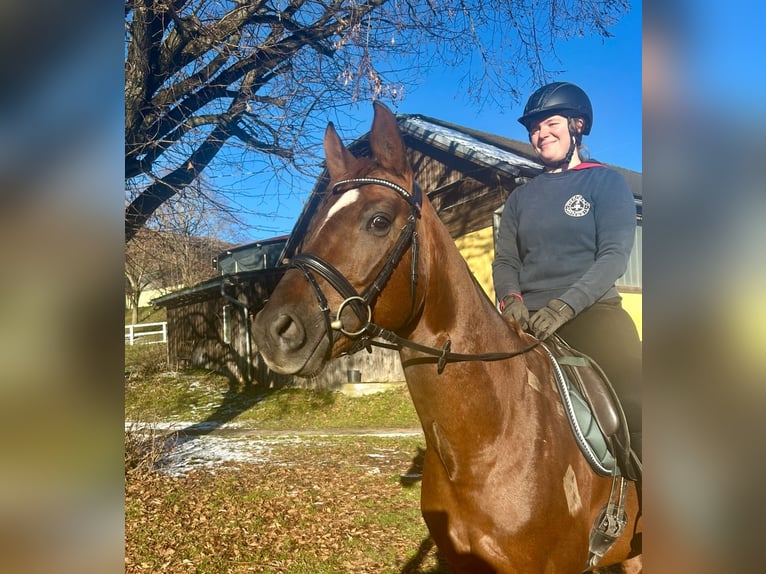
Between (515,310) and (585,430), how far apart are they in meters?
0.56

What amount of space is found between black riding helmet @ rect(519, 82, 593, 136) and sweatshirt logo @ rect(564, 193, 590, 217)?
28 cm

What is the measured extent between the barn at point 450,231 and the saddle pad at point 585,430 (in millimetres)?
448

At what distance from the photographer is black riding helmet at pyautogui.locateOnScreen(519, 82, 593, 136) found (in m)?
1.94

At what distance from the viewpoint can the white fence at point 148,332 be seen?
2463mm

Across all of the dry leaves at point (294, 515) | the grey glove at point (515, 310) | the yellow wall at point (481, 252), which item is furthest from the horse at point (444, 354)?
the dry leaves at point (294, 515)

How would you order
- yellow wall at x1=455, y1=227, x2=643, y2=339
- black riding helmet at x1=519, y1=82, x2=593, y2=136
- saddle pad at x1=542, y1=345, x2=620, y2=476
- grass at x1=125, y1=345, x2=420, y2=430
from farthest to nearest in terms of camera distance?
1. grass at x1=125, y1=345, x2=420, y2=430
2. yellow wall at x1=455, y1=227, x2=643, y2=339
3. black riding helmet at x1=519, y1=82, x2=593, y2=136
4. saddle pad at x1=542, y1=345, x2=620, y2=476

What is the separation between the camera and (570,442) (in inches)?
71.5

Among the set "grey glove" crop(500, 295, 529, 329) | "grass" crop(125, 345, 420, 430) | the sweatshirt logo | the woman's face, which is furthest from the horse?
"grass" crop(125, 345, 420, 430)

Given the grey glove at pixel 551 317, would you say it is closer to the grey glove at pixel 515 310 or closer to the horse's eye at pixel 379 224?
the grey glove at pixel 515 310

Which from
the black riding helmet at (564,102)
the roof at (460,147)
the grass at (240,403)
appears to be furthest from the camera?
the grass at (240,403)

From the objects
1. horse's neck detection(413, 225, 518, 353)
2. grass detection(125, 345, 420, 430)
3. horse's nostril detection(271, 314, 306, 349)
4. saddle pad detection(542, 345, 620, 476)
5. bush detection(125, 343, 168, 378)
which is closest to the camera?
horse's nostril detection(271, 314, 306, 349)

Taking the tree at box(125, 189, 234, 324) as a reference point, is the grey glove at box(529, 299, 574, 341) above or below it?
below

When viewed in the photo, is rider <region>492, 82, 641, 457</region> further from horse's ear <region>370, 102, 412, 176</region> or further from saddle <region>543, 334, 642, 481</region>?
horse's ear <region>370, 102, 412, 176</region>
